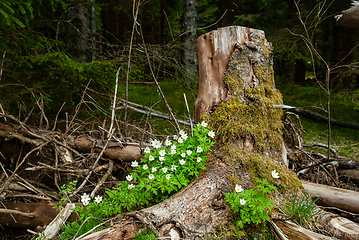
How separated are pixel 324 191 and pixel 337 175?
706 mm

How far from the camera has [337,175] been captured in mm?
3340

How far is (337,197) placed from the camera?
9.08ft

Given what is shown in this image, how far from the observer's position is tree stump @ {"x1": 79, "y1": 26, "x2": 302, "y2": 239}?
6.42 ft

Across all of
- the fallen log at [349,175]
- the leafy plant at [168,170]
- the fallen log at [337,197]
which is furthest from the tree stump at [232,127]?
the fallen log at [349,175]

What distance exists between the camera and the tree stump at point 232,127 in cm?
196

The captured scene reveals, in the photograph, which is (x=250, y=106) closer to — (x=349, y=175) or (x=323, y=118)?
(x=349, y=175)

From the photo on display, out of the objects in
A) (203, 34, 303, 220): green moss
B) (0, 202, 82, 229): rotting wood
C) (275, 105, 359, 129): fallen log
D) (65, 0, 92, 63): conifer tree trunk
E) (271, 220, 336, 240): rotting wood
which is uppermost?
(65, 0, 92, 63): conifer tree trunk

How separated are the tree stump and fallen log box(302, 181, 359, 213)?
2.37 feet

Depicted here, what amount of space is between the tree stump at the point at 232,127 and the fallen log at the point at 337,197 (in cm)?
72

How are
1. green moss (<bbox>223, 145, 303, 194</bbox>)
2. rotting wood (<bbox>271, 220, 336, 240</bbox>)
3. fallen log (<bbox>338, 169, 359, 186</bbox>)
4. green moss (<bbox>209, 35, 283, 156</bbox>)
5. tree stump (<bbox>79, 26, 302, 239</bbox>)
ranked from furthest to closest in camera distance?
fallen log (<bbox>338, 169, 359, 186</bbox>) < green moss (<bbox>209, 35, 283, 156</bbox>) < green moss (<bbox>223, 145, 303, 194</bbox>) < tree stump (<bbox>79, 26, 302, 239</bbox>) < rotting wood (<bbox>271, 220, 336, 240</bbox>)

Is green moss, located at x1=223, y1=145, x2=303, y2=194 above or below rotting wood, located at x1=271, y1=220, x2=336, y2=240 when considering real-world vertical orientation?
above

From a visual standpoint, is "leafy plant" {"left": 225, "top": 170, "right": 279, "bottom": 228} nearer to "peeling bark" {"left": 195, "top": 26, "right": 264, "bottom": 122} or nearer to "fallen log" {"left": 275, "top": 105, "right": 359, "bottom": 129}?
"peeling bark" {"left": 195, "top": 26, "right": 264, "bottom": 122}

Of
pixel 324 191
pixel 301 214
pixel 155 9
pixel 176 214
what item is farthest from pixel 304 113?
pixel 155 9

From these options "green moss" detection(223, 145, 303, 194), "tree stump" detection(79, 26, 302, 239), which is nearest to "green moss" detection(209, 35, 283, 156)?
"tree stump" detection(79, 26, 302, 239)
